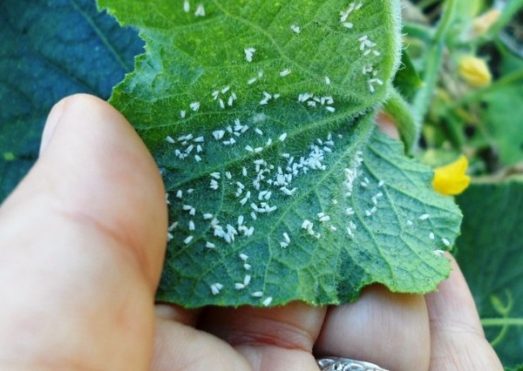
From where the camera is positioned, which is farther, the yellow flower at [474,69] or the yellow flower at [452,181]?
the yellow flower at [474,69]

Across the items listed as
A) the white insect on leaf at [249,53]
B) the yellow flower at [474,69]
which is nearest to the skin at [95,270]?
the white insect on leaf at [249,53]

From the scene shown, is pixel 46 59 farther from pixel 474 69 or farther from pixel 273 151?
pixel 474 69

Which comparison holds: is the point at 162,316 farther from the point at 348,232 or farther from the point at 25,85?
the point at 25,85

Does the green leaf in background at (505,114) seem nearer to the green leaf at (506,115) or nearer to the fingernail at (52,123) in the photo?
the green leaf at (506,115)

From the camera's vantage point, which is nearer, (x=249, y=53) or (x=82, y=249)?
(x=82, y=249)

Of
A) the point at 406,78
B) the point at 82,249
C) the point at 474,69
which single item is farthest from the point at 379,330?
the point at 474,69

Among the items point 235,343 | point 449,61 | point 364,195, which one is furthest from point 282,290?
point 449,61
